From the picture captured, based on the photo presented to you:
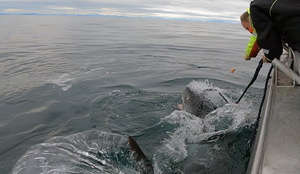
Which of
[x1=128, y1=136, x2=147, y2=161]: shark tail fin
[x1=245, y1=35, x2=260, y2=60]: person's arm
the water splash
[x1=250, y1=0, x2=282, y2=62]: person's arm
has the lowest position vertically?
the water splash

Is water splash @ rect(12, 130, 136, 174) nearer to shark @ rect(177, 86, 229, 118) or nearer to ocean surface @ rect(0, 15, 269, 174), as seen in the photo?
ocean surface @ rect(0, 15, 269, 174)

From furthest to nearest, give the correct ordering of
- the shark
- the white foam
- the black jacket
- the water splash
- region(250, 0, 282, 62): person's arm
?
the white foam, the shark, the water splash, region(250, 0, 282, 62): person's arm, the black jacket

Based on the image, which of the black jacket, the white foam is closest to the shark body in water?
the black jacket

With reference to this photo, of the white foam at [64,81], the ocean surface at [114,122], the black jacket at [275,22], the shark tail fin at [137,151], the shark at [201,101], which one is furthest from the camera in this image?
the white foam at [64,81]

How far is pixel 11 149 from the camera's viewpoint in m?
4.24

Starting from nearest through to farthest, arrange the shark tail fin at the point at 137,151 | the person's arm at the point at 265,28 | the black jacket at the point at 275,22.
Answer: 1. the black jacket at the point at 275,22
2. the person's arm at the point at 265,28
3. the shark tail fin at the point at 137,151

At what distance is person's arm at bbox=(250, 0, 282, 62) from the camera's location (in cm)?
322

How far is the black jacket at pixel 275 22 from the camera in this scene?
3053 millimetres

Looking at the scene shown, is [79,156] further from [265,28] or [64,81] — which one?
[64,81]

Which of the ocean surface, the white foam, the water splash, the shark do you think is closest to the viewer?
the water splash

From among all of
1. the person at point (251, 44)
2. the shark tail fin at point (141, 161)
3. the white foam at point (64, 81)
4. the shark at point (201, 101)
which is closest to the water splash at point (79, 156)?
the shark tail fin at point (141, 161)

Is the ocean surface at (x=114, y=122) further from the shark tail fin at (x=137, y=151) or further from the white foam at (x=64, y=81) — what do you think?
the shark tail fin at (x=137, y=151)

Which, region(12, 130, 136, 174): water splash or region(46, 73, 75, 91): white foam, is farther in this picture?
region(46, 73, 75, 91): white foam

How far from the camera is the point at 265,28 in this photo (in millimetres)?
3275
